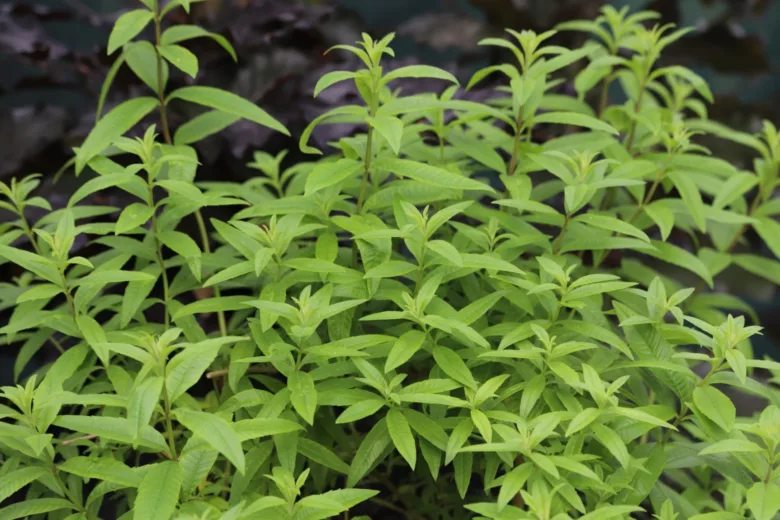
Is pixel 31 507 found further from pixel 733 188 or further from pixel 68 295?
pixel 733 188

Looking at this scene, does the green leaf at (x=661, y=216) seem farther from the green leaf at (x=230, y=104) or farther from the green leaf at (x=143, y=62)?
the green leaf at (x=143, y=62)

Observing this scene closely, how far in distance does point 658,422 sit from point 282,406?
16.7 inches

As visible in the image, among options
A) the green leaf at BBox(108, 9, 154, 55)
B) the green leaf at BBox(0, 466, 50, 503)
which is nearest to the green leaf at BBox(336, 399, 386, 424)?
the green leaf at BBox(0, 466, 50, 503)

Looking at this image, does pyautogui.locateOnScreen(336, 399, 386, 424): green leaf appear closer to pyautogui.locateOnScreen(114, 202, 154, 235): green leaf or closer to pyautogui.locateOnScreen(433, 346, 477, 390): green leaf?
pyautogui.locateOnScreen(433, 346, 477, 390): green leaf

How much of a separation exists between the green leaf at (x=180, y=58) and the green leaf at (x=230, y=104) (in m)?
0.04

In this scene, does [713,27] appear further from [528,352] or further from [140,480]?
[140,480]

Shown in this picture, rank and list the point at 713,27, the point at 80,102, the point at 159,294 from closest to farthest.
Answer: the point at 159,294
the point at 713,27
the point at 80,102

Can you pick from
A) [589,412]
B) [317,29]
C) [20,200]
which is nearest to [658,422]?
[589,412]

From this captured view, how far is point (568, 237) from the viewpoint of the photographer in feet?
4.13

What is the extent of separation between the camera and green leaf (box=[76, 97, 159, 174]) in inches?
45.3

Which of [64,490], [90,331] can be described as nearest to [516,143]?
[90,331]

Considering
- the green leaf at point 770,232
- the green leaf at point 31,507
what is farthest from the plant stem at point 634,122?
the green leaf at point 31,507

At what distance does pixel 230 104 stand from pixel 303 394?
0.50 m

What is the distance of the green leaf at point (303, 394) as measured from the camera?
2.99 feet
